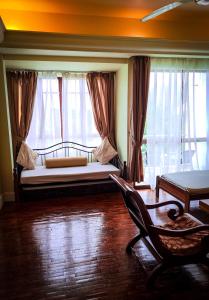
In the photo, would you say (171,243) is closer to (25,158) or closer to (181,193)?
(181,193)

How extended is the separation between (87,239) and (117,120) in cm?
269

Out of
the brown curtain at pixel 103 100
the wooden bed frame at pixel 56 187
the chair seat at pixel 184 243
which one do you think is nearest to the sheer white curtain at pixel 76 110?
the brown curtain at pixel 103 100

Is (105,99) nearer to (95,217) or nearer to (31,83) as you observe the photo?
(31,83)

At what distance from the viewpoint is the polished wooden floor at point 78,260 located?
1.96m

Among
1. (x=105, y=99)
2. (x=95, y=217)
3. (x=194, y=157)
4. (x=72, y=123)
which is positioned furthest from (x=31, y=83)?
(x=194, y=157)

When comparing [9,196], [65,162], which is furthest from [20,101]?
[9,196]

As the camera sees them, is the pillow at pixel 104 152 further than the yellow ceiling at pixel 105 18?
Yes

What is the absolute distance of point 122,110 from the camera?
451 cm

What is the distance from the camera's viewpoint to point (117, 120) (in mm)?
4824

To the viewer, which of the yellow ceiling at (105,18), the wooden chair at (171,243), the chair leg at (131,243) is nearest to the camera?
the wooden chair at (171,243)

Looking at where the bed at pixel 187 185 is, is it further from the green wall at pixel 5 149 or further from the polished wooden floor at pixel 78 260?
the green wall at pixel 5 149

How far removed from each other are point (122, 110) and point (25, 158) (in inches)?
80.5

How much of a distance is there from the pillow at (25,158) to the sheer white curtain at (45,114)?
270mm

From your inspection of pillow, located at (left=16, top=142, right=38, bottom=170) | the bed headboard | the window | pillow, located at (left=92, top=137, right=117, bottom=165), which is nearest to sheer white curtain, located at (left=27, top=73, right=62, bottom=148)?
the window
